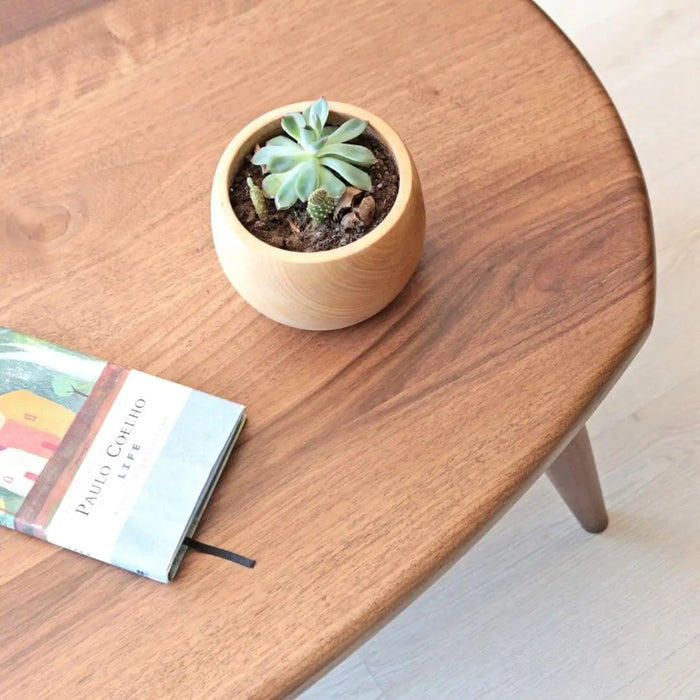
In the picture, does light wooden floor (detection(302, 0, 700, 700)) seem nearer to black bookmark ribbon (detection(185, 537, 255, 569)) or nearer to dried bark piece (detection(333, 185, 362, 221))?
black bookmark ribbon (detection(185, 537, 255, 569))

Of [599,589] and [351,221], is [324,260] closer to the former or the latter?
[351,221]

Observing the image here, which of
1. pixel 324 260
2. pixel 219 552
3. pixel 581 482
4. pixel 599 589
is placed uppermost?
pixel 324 260

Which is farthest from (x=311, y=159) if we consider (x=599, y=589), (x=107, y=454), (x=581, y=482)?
(x=599, y=589)

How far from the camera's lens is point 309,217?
0.59 metres

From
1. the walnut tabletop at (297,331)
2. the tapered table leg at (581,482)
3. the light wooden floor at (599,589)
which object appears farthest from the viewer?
the light wooden floor at (599,589)

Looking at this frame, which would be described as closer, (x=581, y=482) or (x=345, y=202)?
(x=345, y=202)

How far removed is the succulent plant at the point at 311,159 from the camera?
22.1 inches

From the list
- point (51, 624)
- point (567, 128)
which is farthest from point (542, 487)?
point (51, 624)

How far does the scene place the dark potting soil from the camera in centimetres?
58

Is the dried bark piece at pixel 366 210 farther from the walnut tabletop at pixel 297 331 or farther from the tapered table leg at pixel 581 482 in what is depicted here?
the tapered table leg at pixel 581 482

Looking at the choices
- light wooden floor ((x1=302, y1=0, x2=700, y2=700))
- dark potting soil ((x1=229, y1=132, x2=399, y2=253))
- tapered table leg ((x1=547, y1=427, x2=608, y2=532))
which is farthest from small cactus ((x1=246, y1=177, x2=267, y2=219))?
light wooden floor ((x1=302, y1=0, x2=700, y2=700))

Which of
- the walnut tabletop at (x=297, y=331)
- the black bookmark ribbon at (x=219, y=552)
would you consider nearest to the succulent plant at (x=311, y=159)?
the walnut tabletop at (x=297, y=331)

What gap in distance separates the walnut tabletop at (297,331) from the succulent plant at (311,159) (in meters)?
0.12

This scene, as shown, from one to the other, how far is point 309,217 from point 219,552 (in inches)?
9.0
